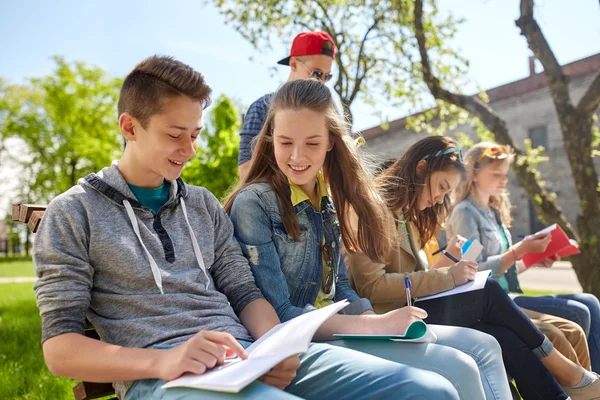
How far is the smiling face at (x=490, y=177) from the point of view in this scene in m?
3.90

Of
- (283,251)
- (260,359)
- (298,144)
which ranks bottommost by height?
(260,359)

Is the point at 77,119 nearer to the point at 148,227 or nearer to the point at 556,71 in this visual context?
the point at 556,71

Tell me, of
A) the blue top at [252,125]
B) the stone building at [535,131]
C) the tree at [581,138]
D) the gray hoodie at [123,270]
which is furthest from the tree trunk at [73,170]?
the gray hoodie at [123,270]

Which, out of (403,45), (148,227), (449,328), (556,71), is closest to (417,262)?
(449,328)

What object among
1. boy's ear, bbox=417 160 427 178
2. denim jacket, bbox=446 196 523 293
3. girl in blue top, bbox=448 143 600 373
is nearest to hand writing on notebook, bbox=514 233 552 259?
girl in blue top, bbox=448 143 600 373

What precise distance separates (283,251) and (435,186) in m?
1.30

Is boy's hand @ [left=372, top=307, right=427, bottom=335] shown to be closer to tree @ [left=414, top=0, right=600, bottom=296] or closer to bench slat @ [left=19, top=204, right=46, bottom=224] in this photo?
bench slat @ [left=19, top=204, right=46, bottom=224]

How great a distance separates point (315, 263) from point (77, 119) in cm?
2704

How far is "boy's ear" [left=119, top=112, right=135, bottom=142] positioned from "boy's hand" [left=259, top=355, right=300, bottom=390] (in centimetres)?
89

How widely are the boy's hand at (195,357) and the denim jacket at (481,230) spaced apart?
249cm

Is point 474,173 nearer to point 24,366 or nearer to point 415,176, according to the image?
point 415,176

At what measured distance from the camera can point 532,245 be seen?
3.54 metres

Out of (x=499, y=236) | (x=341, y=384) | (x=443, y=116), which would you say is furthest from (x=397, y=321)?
(x=443, y=116)

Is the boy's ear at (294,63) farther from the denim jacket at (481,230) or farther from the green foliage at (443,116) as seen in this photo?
the green foliage at (443,116)
